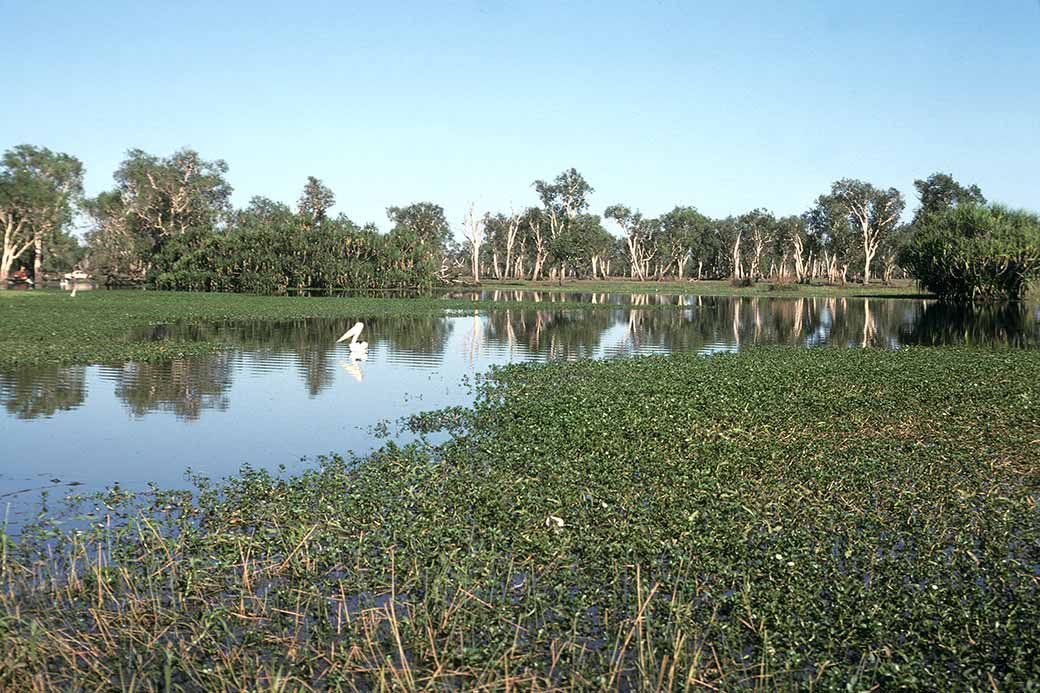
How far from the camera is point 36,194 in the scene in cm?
8369

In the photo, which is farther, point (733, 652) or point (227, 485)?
point (227, 485)

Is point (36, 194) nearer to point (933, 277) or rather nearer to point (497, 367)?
point (497, 367)

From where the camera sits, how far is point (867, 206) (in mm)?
125625

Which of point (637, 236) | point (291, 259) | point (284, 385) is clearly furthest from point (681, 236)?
point (284, 385)

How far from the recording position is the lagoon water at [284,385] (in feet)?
50.1

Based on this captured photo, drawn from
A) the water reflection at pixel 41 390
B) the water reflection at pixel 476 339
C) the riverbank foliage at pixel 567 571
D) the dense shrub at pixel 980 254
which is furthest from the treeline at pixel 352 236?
the riverbank foliage at pixel 567 571

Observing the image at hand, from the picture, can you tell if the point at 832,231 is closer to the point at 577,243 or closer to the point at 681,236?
the point at 681,236

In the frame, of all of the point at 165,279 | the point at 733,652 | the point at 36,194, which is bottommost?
the point at 733,652

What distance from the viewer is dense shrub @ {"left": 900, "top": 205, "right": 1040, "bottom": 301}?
75.6m

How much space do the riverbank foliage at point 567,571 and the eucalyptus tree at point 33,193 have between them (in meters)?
82.7

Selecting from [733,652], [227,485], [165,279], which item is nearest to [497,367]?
[227,485]

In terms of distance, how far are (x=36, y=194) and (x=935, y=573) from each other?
90.6 m

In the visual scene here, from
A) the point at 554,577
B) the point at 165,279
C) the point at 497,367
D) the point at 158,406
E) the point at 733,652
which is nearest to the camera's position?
the point at 733,652

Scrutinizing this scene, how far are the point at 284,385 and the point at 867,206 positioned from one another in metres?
117
